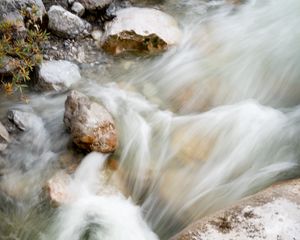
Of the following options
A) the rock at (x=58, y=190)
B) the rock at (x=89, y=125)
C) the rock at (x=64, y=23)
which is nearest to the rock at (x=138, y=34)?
the rock at (x=64, y=23)

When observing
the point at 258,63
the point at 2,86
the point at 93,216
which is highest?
the point at 258,63

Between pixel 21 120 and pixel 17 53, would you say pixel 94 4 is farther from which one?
pixel 21 120

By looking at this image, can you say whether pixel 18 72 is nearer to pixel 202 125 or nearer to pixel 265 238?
A: pixel 202 125

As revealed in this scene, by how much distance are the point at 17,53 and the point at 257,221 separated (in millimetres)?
3529

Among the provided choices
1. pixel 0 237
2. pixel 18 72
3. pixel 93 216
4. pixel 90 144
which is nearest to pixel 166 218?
pixel 93 216

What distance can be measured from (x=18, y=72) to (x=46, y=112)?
24.1 inches

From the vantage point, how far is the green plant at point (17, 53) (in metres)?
5.36

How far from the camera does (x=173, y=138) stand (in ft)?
16.9

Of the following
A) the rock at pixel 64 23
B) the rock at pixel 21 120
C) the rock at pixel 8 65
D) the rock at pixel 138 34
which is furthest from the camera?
the rock at pixel 64 23

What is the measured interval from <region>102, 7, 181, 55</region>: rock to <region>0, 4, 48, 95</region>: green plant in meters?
0.94

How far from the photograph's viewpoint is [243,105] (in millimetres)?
5570

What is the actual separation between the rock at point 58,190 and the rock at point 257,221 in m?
1.44

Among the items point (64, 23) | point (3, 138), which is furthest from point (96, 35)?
point (3, 138)

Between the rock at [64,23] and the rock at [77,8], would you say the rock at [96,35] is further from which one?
the rock at [77,8]
